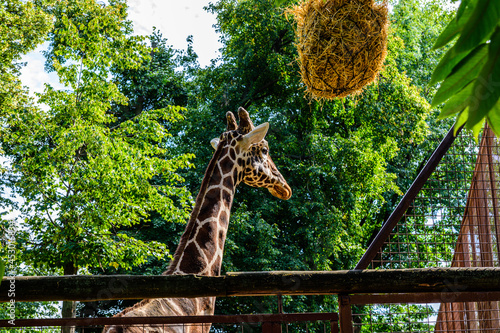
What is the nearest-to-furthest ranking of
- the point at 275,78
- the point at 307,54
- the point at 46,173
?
the point at 307,54, the point at 46,173, the point at 275,78

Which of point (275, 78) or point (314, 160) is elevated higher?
point (275, 78)

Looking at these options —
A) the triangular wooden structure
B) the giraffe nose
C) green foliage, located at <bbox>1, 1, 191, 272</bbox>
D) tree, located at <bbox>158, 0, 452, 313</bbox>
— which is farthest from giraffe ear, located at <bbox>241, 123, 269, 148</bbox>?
tree, located at <bbox>158, 0, 452, 313</bbox>

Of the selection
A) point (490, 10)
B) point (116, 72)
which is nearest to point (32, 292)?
point (490, 10)

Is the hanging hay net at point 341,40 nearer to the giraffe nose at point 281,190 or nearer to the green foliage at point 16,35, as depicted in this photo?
the giraffe nose at point 281,190

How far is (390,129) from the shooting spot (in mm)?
14641

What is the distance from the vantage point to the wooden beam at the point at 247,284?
2781mm

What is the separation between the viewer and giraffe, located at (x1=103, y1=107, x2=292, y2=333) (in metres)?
4.18

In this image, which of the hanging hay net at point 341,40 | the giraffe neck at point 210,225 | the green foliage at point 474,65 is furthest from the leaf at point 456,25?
the giraffe neck at point 210,225

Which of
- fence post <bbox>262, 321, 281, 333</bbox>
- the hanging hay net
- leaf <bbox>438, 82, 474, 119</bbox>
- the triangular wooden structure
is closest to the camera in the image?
leaf <bbox>438, 82, 474, 119</bbox>

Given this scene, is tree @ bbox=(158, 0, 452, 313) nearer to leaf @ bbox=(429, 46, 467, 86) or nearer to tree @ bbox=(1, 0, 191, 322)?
tree @ bbox=(1, 0, 191, 322)

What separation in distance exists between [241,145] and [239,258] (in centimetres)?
820

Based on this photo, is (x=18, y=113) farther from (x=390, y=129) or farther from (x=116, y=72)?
(x=390, y=129)

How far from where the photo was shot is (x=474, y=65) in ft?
3.26

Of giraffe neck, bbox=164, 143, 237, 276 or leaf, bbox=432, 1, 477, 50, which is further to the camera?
giraffe neck, bbox=164, 143, 237, 276
